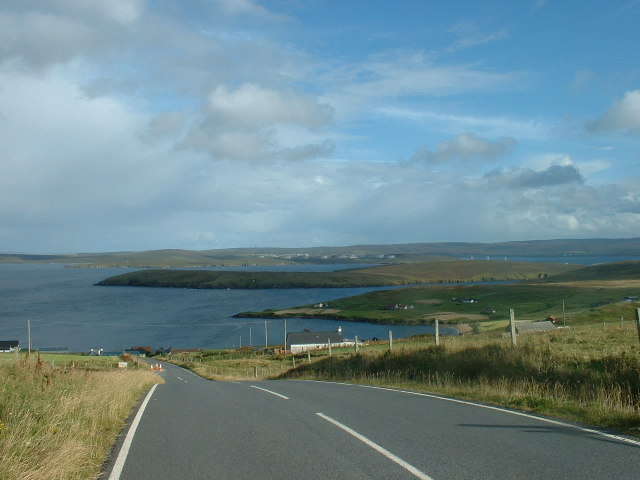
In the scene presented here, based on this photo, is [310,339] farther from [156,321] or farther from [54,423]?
[54,423]

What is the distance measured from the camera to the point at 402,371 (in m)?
19.2

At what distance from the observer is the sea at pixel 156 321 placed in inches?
3310

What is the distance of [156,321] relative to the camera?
106 meters

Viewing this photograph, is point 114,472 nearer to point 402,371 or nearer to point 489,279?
point 402,371

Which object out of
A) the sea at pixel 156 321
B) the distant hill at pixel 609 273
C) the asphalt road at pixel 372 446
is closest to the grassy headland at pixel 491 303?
the distant hill at pixel 609 273

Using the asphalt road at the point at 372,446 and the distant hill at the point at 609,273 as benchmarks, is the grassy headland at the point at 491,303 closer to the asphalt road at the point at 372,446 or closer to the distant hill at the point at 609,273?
the distant hill at the point at 609,273

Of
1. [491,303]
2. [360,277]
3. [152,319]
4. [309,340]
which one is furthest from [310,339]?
[360,277]

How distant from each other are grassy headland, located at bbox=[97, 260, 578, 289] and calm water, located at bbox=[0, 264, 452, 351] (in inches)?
362

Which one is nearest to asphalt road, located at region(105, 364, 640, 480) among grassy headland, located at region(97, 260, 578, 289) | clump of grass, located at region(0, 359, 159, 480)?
clump of grass, located at region(0, 359, 159, 480)

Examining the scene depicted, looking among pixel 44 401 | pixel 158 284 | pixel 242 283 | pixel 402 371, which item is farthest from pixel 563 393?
pixel 158 284

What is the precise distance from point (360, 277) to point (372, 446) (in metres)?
172

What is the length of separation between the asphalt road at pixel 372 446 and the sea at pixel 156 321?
48.5 metres

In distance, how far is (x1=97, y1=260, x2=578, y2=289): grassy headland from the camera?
530 ft

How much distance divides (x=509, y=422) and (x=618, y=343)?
29.5 ft
